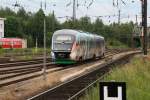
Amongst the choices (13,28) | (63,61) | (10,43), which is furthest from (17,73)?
(13,28)

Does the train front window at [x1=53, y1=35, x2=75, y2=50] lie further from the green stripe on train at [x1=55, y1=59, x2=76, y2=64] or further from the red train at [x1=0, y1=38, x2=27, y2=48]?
the red train at [x1=0, y1=38, x2=27, y2=48]

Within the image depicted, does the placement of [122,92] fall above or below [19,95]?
above

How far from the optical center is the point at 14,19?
133000 mm

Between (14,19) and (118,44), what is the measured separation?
28.8 metres

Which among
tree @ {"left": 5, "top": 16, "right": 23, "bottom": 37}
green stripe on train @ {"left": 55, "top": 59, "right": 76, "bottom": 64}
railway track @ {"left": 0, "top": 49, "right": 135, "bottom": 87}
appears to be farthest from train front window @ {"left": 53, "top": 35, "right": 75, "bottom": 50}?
tree @ {"left": 5, "top": 16, "right": 23, "bottom": 37}

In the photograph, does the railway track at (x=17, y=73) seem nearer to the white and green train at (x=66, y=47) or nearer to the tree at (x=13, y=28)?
the white and green train at (x=66, y=47)

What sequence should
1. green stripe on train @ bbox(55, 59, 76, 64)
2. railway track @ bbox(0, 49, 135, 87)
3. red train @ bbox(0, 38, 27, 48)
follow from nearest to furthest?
1. railway track @ bbox(0, 49, 135, 87)
2. green stripe on train @ bbox(55, 59, 76, 64)
3. red train @ bbox(0, 38, 27, 48)

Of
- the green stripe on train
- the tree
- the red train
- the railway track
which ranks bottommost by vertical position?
the railway track

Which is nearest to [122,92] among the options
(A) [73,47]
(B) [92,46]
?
(A) [73,47]

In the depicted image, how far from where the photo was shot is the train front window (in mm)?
40375

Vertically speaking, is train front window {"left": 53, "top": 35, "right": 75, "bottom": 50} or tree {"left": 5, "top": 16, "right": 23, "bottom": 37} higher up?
tree {"left": 5, "top": 16, "right": 23, "bottom": 37}

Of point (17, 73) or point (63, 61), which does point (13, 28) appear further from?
point (17, 73)

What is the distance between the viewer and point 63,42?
40.4 metres

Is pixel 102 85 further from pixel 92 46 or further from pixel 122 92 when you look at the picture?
pixel 92 46
